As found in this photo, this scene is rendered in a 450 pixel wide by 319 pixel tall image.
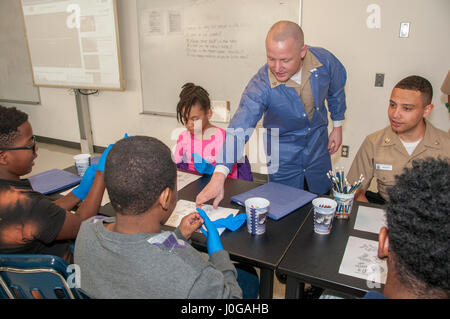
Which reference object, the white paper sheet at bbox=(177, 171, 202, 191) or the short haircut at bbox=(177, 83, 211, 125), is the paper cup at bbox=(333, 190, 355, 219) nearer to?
the white paper sheet at bbox=(177, 171, 202, 191)

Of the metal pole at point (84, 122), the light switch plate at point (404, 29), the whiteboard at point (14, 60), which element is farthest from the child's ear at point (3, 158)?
the whiteboard at point (14, 60)

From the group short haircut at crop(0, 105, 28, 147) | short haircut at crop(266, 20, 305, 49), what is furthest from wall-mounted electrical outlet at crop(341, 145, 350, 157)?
short haircut at crop(0, 105, 28, 147)

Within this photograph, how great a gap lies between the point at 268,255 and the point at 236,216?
10.2 inches

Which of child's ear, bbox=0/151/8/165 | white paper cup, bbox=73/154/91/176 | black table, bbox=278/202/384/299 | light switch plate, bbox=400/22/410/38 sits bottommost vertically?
black table, bbox=278/202/384/299

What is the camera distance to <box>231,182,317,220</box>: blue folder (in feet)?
4.56

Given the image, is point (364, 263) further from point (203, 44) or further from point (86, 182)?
point (203, 44)

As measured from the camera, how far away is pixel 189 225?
47.6 inches

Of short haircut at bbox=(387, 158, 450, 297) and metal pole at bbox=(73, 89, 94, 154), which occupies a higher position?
short haircut at bbox=(387, 158, 450, 297)

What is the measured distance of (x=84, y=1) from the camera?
391 centimetres

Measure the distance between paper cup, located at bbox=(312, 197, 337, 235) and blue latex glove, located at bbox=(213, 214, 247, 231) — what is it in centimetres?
28

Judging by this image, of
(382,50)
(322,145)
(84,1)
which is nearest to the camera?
(322,145)

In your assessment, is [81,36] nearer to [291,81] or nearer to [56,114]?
[56,114]

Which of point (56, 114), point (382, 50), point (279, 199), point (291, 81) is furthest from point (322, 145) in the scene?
point (56, 114)

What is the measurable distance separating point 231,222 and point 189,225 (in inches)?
7.0
